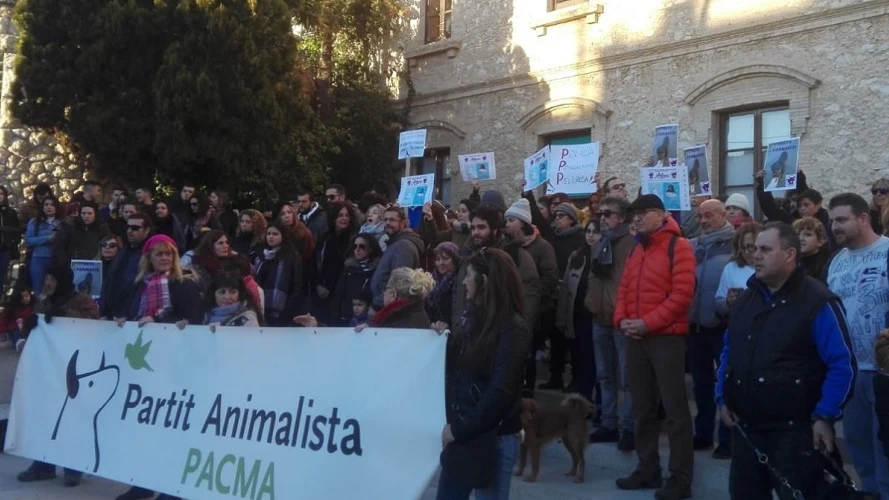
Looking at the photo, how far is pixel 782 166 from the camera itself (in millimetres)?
8891

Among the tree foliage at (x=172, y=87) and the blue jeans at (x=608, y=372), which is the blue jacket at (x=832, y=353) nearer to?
the blue jeans at (x=608, y=372)

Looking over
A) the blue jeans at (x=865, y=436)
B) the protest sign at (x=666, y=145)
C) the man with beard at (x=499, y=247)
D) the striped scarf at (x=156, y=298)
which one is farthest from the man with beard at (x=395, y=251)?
the blue jeans at (x=865, y=436)

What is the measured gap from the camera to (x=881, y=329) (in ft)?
17.6

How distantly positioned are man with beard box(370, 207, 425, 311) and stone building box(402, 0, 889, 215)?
5.78 metres

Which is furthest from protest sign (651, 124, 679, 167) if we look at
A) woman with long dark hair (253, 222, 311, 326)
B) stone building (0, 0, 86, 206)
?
stone building (0, 0, 86, 206)

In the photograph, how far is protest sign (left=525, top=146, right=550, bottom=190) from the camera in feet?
35.0

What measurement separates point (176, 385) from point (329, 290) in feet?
9.89

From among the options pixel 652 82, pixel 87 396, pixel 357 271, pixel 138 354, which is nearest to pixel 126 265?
pixel 87 396

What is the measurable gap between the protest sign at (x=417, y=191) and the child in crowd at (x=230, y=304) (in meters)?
3.68

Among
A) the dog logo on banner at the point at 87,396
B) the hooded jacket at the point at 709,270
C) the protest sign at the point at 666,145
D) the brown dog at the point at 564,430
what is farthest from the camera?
the protest sign at the point at 666,145

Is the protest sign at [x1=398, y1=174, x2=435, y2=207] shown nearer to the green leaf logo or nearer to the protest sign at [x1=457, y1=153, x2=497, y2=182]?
the protest sign at [x1=457, y1=153, x2=497, y2=182]

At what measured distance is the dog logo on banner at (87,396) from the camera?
23.8 feet

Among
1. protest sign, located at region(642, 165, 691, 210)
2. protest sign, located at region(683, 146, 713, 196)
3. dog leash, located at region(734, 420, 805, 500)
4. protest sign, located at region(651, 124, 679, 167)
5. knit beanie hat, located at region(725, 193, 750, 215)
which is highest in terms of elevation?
protest sign, located at region(651, 124, 679, 167)

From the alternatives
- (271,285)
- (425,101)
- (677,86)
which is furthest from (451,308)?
(425,101)
